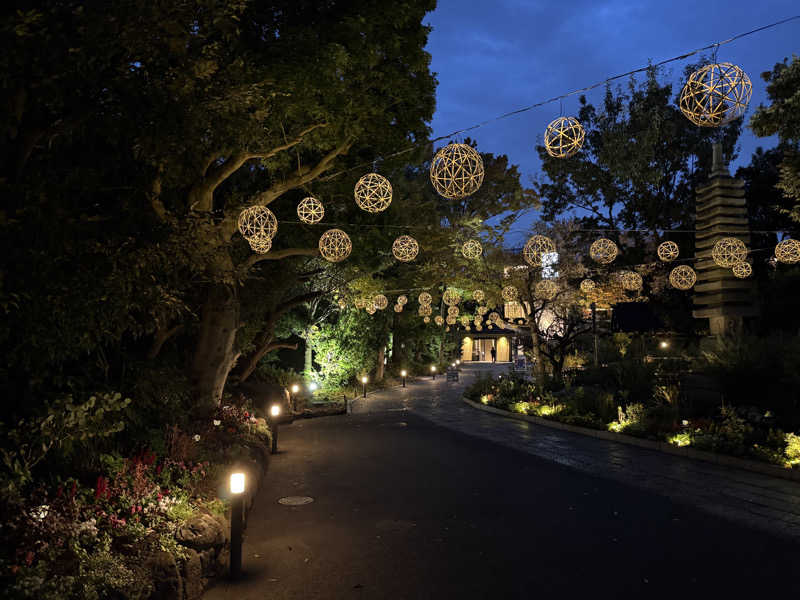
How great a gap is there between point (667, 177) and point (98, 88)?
30.7m

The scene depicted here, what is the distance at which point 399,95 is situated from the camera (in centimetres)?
1010

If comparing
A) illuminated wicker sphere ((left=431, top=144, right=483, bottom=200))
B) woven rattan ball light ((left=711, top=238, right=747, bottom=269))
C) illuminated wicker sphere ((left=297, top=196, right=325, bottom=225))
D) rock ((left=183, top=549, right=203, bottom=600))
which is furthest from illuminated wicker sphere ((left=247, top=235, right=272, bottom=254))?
woven rattan ball light ((left=711, top=238, right=747, bottom=269))

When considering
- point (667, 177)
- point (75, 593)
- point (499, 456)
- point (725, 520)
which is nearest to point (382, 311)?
point (499, 456)

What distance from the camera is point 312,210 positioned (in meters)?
9.98

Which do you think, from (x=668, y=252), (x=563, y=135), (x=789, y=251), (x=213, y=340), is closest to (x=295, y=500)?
(x=213, y=340)

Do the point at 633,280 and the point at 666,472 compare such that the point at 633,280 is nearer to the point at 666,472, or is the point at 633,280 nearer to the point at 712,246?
the point at 712,246

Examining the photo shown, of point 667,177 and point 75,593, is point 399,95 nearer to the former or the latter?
point 75,593

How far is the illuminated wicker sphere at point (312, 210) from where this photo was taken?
10.0 meters

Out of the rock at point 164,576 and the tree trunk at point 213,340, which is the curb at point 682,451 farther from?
the rock at point 164,576

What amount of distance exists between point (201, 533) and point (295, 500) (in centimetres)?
255

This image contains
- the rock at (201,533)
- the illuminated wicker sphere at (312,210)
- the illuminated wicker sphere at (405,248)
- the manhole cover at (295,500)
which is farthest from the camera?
the illuminated wicker sphere at (405,248)

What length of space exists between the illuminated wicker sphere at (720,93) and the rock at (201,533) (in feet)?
22.7

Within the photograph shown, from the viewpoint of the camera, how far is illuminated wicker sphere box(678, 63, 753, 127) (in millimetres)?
5426

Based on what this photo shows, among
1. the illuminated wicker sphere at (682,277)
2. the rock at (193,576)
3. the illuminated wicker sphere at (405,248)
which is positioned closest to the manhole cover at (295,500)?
the rock at (193,576)
